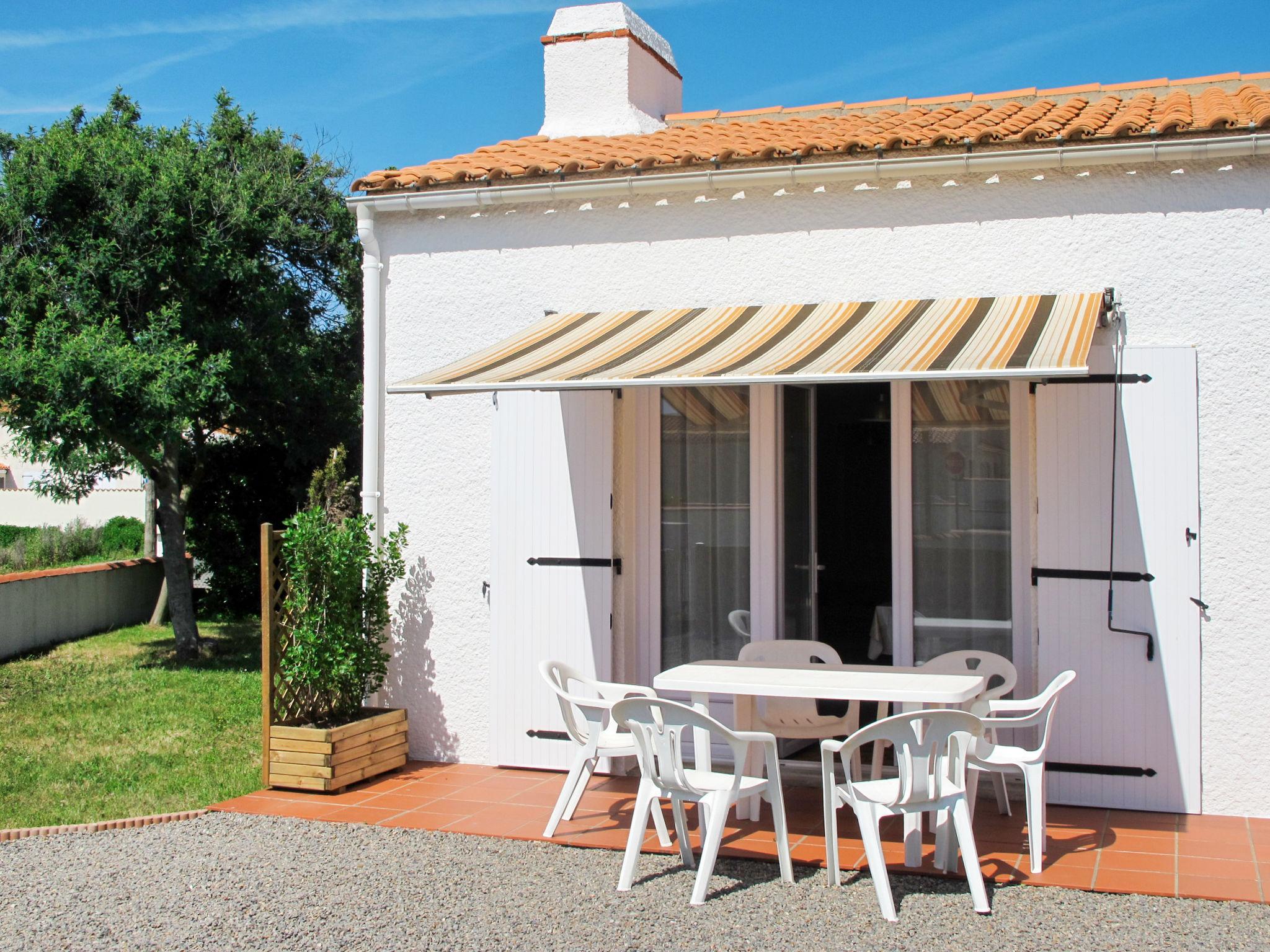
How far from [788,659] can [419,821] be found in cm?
353

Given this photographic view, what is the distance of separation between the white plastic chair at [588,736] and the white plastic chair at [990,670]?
2.61m

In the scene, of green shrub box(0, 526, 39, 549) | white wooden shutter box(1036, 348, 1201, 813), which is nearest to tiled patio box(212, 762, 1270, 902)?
white wooden shutter box(1036, 348, 1201, 813)

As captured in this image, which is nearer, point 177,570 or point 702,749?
point 702,749

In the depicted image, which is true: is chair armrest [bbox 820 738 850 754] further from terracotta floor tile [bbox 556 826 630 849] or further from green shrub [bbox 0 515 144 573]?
green shrub [bbox 0 515 144 573]

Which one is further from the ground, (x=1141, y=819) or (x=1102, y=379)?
(x=1102, y=379)

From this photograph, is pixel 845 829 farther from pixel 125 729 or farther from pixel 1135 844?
pixel 125 729

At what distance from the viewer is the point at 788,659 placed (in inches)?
412

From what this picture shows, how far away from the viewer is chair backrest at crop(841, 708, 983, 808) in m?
7.48

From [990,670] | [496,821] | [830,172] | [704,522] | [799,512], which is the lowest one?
[496,821]

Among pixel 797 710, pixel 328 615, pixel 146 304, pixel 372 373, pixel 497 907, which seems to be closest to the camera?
pixel 497 907

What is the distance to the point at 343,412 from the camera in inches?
945

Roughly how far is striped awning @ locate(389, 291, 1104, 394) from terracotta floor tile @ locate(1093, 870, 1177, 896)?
3.58 metres

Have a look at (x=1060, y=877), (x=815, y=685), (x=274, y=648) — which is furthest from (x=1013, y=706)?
(x=274, y=648)

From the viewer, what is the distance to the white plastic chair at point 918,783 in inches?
295
